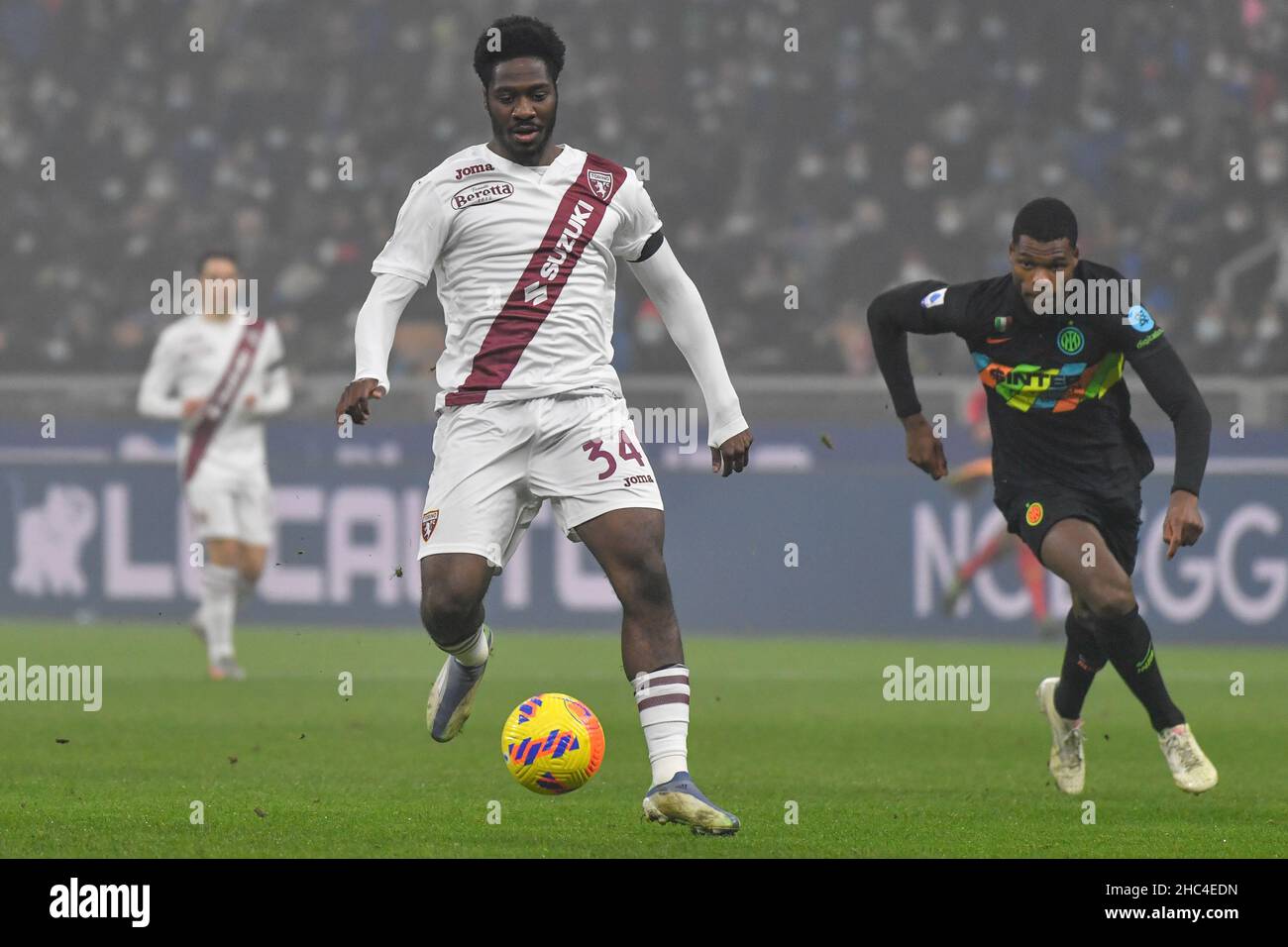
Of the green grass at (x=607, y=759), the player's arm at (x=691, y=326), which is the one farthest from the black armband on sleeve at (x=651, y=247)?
the green grass at (x=607, y=759)

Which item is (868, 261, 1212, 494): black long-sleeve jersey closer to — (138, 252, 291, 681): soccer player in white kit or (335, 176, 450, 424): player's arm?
(335, 176, 450, 424): player's arm

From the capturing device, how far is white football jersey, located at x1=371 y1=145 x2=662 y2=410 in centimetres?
662

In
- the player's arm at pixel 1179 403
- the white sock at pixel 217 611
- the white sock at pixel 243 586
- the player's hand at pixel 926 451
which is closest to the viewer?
the player's arm at pixel 1179 403

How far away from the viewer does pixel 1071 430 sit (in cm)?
787

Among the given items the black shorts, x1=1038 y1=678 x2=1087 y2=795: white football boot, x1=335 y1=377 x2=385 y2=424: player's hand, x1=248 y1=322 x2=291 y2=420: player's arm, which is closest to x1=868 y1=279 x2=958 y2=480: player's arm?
the black shorts

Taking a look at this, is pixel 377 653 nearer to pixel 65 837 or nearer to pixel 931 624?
pixel 931 624

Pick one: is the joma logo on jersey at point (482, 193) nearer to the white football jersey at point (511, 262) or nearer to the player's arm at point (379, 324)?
the white football jersey at point (511, 262)

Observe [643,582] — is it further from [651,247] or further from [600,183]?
[600,183]

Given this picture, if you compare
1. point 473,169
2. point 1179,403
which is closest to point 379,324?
point 473,169

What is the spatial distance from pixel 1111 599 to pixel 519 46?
2806mm

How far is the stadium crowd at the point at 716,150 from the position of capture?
16938 mm

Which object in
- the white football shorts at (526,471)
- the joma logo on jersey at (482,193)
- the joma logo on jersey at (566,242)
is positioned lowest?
the white football shorts at (526,471)

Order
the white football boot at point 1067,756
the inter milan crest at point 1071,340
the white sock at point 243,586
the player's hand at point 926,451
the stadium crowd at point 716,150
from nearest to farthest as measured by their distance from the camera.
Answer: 1. the inter milan crest at point 1071,340
2. the player's hand at point 926,451
3. the white football boot at point 1067,756
4. the white sock at point 243,586
5. the stadium crowd at point 716,150

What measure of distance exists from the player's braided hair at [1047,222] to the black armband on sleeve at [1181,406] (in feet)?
1.67
